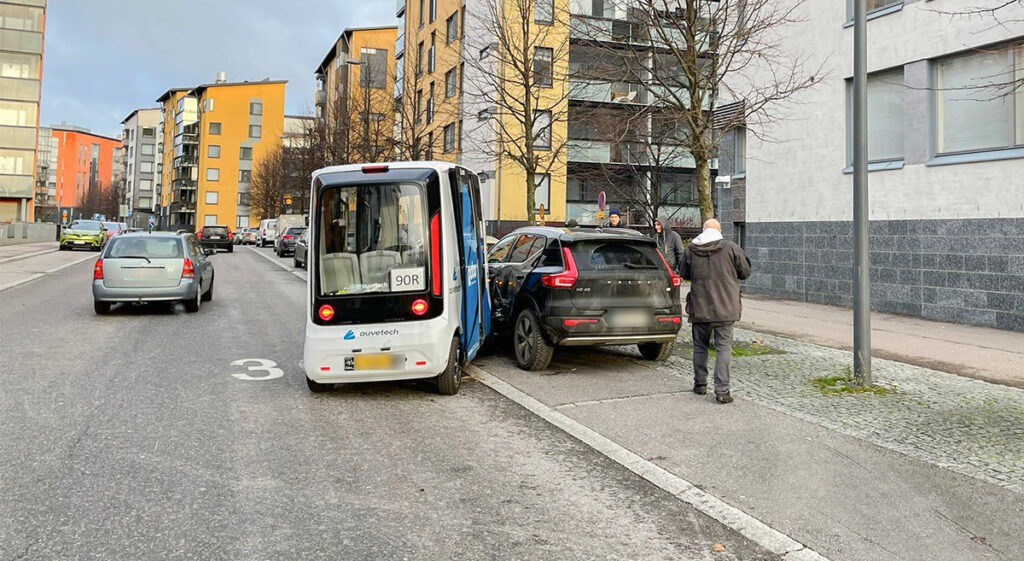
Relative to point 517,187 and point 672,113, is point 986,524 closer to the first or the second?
point 672,113

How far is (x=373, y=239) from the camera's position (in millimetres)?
7242

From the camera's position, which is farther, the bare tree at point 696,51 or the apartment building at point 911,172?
the apartment building at point 911,172

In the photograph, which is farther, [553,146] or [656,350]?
[553,146]

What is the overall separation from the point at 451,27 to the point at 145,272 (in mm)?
29799

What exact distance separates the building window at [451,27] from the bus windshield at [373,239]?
32.7 m

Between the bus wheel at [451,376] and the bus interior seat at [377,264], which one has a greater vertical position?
the bus interior seat at [377,264]

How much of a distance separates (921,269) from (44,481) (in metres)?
14.0

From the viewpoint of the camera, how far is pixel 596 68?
11750mm

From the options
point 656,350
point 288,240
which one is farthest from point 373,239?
point 288,240

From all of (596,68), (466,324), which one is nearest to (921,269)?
(596,68)

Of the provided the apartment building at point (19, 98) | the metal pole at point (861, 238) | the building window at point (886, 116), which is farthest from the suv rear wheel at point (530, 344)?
the apartment building at point (19, 98)

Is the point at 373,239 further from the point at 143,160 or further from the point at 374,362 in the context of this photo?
the point at 143,160

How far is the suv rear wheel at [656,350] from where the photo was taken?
933cm

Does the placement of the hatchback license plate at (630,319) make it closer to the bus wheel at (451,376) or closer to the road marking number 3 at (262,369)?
the bus wheel at (451,376)
